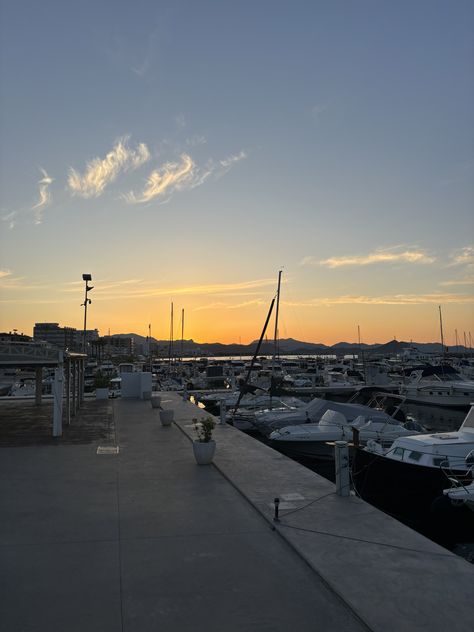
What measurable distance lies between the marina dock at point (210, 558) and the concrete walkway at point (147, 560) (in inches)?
0.8

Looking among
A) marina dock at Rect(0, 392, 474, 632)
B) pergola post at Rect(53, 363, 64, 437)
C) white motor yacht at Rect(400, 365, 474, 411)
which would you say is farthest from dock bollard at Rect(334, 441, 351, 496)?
white motor yacht at Rect(400, 365, 474, 411)

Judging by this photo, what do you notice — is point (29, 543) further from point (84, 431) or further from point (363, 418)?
point (363, 418)

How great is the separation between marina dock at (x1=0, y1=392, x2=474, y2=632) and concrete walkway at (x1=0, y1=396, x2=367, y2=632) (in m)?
0.02

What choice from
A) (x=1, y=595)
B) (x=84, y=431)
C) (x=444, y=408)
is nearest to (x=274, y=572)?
(x=1, y=595)

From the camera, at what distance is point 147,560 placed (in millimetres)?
6559

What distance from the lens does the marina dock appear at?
5.11 meters

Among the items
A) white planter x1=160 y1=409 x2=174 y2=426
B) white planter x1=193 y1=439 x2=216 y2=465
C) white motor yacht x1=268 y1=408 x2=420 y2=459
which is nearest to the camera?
white planter x1=193 y1=439 x2=216 y2=465

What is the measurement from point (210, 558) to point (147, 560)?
81cm

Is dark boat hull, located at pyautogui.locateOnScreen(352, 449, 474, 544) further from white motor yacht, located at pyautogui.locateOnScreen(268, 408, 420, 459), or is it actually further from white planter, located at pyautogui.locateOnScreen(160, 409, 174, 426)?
white planter, located at pyautogui.locateOnScreen(160, 409, 174, 426)

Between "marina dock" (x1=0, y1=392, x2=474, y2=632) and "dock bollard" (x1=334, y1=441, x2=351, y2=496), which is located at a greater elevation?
"dock bollard" (x1=334, y1=441, x2=351, y2=496)

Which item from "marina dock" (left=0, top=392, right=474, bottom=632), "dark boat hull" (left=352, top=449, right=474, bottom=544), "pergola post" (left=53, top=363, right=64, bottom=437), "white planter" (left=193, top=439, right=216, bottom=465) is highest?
"pergola post" (left=53, top=363, right=64, bottom=437)

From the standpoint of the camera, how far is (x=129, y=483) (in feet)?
35.0

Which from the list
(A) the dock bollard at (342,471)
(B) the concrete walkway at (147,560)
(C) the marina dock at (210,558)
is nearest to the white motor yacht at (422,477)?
(A) the dock bollard at (342,471)

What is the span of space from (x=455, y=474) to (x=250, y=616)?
34.5ft
